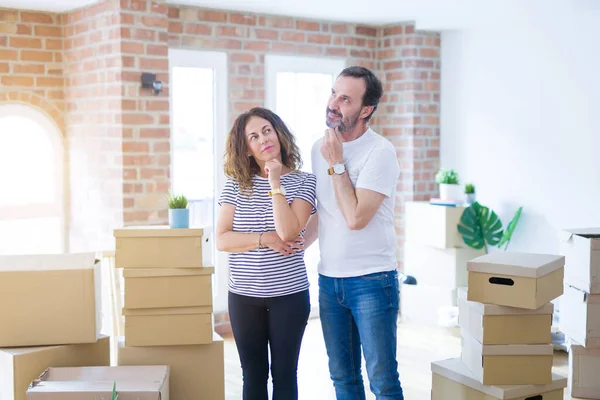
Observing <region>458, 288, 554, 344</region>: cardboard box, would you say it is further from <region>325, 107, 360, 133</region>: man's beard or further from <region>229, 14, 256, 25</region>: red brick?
<region>229, 14, 256, 25</region>: red brick

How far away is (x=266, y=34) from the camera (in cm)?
567

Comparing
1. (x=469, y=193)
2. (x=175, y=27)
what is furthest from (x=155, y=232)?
(x=469, y=193)

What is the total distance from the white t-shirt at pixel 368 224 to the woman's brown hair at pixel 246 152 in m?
0.15

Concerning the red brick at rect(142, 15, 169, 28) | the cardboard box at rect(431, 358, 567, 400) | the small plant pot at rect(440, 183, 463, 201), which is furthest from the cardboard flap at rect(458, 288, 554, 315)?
the red brick at rect(142, 15, 169, 28)

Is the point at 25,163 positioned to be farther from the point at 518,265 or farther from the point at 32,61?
the point at 518,265

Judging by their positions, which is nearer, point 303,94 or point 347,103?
point 347,103

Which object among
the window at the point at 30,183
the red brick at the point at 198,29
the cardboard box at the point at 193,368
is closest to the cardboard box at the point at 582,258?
the cardboard box at the point at 193,368

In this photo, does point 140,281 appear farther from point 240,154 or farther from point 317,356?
point 317,356

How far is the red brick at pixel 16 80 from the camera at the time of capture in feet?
17.0

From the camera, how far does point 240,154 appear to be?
2.93 metres

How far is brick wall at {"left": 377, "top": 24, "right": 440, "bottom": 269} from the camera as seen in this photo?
605cm

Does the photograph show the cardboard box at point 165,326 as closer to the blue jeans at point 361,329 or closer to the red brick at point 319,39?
the blue jeans at point 361,329

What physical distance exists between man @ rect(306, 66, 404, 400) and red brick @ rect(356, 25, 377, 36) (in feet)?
11.0

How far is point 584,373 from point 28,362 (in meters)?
2.87
